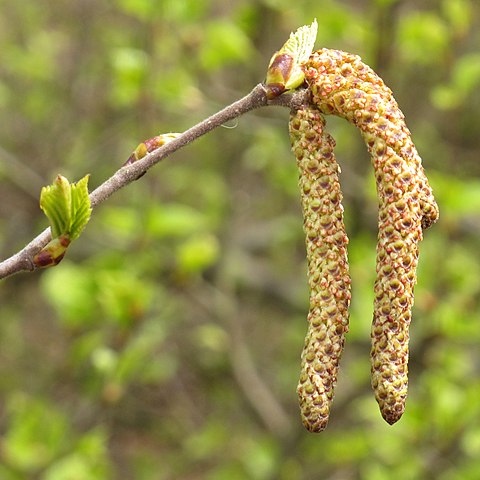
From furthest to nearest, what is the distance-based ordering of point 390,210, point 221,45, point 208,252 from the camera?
1. point 221,45
2. point 208,252
3. point 390,210

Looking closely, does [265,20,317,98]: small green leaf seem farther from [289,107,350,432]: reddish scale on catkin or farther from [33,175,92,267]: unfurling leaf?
[33,175,92,267]: unfurling leaf

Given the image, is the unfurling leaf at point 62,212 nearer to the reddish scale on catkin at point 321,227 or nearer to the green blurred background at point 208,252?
the reddish scale on catkin at point 321,227

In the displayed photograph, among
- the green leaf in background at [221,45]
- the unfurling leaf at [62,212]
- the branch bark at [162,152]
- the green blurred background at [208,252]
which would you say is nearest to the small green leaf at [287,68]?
the branch bark at [162,152]

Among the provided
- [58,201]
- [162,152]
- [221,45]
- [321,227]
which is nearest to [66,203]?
[58,201]

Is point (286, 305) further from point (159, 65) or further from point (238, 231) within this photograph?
point (159, 65)

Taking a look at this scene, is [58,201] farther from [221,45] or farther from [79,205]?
[221,45]

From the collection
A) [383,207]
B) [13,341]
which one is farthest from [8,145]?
[383,207]

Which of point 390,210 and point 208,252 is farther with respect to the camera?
point 208,252

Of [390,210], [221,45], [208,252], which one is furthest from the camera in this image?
[221,45]
